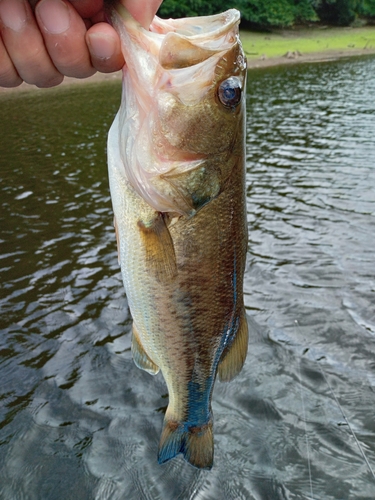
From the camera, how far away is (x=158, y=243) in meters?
2.18

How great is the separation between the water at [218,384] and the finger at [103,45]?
357 cm

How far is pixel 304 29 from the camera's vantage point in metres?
57.5

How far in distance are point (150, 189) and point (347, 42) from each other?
55.4m

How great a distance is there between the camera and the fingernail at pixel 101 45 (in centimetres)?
180

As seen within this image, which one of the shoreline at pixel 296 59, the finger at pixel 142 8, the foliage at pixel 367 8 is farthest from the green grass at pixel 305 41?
the finger at pixel 142 8

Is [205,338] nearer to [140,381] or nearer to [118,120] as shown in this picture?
[118,120]

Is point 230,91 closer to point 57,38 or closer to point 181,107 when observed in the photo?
point 181,107

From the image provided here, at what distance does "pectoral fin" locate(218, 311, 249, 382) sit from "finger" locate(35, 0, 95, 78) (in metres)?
1.48

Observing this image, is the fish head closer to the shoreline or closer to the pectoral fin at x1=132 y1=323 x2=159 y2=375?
the pectoral fin at x1=132 y1=323 x2=159 y2=375

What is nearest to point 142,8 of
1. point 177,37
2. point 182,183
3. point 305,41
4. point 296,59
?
point 177,37

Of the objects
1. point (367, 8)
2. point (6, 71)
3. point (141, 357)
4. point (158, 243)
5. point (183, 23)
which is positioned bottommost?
point (367, 8)

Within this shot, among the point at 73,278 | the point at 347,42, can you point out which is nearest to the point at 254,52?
the point at 347,42

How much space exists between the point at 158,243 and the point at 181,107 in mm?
604

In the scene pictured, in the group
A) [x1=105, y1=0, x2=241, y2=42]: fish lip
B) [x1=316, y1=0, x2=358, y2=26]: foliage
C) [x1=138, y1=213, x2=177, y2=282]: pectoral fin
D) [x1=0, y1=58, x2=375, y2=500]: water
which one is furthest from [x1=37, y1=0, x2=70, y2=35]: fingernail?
[x1=316, y1=0, x2=358, y2=26]: foliage
